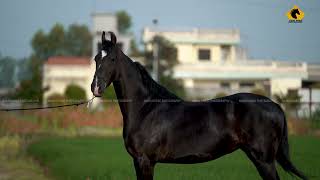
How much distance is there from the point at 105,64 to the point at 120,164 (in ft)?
23.3

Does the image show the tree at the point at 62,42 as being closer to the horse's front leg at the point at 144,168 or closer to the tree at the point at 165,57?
the tree at the point at 165,57

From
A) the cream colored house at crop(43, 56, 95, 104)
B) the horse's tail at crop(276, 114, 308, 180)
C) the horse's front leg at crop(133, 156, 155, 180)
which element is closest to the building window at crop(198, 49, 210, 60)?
the cream colored house at crop(43, 56, 95, 104)

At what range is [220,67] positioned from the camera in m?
45.4

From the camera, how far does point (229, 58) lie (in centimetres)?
5131

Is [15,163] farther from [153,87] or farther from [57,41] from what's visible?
[57,41]

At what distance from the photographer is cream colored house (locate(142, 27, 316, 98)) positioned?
142 feet

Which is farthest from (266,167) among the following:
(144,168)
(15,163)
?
(15,163)

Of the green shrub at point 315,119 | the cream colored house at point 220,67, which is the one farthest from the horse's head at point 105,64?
the cream colored house at point 220,67

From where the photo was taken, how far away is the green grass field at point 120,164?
11.2 metres

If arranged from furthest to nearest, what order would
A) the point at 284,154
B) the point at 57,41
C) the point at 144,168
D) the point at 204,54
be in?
the point at 57,41 < the point at 204,54 < the point at 284,154 < the point at 144,168

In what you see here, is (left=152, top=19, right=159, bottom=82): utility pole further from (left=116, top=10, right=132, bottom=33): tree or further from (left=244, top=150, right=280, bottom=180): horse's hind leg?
(left=116, top=10, right=132, bottom=33): tree

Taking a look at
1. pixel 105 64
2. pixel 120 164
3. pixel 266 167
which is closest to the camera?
pixel 105 64

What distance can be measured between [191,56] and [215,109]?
4270 centimetres

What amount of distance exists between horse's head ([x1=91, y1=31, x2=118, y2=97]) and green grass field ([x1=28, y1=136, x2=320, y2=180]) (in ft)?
12.8
